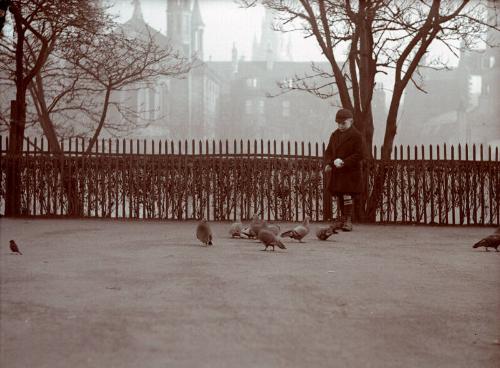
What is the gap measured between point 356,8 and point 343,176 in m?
6.24

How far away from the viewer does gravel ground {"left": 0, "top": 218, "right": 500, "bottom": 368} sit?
479cm

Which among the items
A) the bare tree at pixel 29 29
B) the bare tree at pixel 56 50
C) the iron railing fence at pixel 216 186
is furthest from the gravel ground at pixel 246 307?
the bare tree at pixel 56 50

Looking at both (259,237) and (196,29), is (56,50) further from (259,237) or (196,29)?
(196,29)

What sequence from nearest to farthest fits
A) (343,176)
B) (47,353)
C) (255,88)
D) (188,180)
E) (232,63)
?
(47,353) < (343,176) < (188,180) < (255,88) < (232,63)

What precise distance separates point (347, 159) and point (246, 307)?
8070mm

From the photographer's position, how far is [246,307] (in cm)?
618

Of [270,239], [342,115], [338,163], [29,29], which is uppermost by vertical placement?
[29,29]

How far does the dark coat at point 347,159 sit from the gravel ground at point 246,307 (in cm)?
321

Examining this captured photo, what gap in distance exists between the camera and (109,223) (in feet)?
53.5

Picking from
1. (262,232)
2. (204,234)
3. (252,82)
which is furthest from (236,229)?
(252,82)

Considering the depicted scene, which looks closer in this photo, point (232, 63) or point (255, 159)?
point (255, 159)

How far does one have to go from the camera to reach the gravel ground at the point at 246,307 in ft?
15.7

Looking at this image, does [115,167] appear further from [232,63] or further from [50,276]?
[232,63]

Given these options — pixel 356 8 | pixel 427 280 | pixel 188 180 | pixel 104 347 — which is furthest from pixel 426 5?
pixel 104 347
